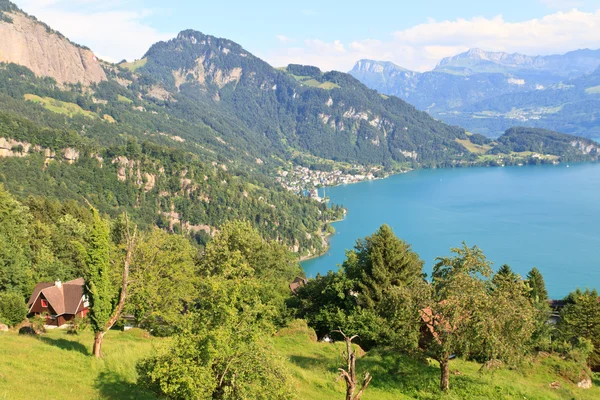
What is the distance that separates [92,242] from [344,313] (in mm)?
19693

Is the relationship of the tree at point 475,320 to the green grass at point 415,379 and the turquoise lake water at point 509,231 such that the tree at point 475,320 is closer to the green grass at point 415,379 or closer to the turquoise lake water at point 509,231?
the green grass at point 415,379

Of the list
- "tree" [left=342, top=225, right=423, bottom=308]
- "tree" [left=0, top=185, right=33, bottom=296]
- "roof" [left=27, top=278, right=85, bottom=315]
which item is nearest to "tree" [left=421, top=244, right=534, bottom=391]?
"tree" [left=342, top=225, right=423, bottom=308]

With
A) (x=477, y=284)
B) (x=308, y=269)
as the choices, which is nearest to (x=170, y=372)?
(x=477, y=284)

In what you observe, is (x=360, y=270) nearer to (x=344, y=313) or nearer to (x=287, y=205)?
(x=344, y=313)

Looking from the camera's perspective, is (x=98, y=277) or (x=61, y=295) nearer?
(x=98, y=277)

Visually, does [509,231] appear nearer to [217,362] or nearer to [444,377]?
[444,377]

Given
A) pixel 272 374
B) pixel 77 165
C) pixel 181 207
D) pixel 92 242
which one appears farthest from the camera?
pixel 181 207

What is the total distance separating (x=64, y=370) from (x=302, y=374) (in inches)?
395

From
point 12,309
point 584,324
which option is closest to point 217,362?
point 12,309

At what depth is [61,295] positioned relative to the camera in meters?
41.6

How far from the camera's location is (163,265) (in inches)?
1404

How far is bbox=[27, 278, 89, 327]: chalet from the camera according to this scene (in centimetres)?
4000

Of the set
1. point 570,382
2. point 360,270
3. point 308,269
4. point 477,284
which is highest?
point 477,284

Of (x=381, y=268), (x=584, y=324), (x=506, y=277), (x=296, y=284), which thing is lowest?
(x=296, y=284)
